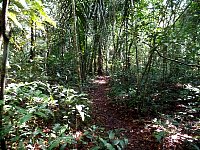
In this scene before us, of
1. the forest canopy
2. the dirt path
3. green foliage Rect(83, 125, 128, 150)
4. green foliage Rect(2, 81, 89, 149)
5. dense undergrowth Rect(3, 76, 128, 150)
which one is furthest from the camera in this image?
the dirt path

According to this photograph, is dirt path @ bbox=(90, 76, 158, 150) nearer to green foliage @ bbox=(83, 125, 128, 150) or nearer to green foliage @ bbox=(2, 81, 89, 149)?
green foliage @ bbox=(83, 125, 128, 150)

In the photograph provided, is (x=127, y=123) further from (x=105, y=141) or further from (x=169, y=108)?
(x=105, y=141)

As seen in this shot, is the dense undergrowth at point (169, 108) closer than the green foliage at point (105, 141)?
No

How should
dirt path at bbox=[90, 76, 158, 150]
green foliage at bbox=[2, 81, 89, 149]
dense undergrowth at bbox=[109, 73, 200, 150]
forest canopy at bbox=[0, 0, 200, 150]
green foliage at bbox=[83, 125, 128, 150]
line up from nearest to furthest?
forest canopy at bbox=[0, 0, 200, 150] < green foliage at bbox=[2, 81, 89, 149] < green foliage at bbox=[83, 125, 128, 150] < dense undergrowth at bbox=[109, 73, 200, 150] < dirt path at bbox=[90, 76, 158, 150]

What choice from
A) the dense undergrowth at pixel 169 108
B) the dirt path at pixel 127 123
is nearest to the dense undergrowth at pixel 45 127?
the dirt path at pixel 127 123

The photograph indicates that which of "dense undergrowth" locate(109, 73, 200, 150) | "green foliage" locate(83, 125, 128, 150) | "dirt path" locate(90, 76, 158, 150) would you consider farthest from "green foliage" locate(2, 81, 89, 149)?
"dense undergrowth" locate(109, 73, 200, 150)

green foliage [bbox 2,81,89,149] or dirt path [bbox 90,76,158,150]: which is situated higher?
green foliage [bbox 2,81,89,149]

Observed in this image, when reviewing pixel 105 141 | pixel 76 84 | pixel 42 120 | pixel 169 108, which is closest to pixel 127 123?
pixel 169 108

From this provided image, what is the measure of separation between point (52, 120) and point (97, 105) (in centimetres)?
290

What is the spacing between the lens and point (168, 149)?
436cm

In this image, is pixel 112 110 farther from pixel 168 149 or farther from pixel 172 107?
pixel 168 149

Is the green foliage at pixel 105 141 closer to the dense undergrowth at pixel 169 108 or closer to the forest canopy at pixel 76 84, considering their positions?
the forest canopy at pixel 76 84

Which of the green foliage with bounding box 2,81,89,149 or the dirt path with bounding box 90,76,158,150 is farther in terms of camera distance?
the dirt path with bounding box 90,76,158,150

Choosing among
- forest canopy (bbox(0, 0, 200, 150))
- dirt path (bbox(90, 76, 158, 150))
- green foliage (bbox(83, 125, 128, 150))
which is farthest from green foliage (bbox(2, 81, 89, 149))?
dirt path (bbox(90, 76, 158, 150))
